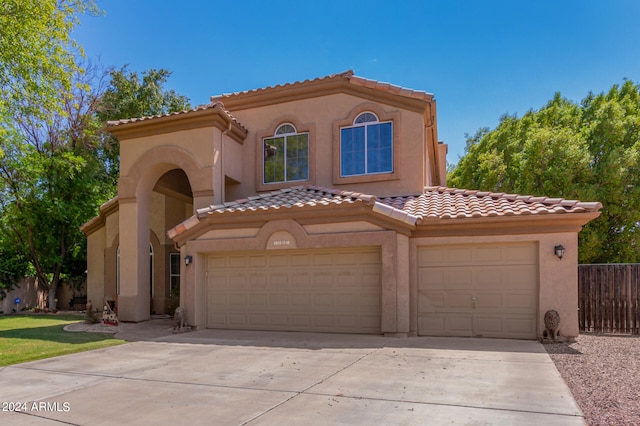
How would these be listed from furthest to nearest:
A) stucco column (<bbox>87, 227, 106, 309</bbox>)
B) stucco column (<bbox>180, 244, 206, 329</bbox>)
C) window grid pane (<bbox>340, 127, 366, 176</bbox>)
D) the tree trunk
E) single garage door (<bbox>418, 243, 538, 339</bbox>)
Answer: the tree trunk
stucco column (<bbox>87, 227, 106, 309</bbox>)
window grid pane (<bbox>340, 127, 366, 176</bbox>)
stucco column (<bbox>180, 244, 206, 329</bbox>)
single garage door (<bbox>418, 243, 538, 339</bbox>)

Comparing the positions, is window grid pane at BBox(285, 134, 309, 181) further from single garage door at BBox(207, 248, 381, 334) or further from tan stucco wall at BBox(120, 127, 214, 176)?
single garage door at BBox(207, 248, 381, 334)

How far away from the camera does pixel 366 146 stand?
14.4m

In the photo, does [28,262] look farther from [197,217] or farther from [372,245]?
[372,245]

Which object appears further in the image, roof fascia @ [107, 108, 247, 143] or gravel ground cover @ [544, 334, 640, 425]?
roof fascia @ [107, 108, 247, 143]

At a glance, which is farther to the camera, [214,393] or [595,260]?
[595,260]

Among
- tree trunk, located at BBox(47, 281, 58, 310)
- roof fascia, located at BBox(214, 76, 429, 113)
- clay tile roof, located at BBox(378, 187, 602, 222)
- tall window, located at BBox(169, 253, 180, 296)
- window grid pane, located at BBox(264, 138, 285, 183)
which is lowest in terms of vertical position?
tree trunk, located at BBox(47, 281, 58, 310)

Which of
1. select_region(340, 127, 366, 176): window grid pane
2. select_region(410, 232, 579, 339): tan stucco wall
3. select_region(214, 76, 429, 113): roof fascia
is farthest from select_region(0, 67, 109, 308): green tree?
select_region(410, 232, 579, 339): tan stucco wall

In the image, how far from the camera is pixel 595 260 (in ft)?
66.8

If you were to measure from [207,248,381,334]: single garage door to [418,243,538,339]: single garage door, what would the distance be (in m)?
Result: 1.40

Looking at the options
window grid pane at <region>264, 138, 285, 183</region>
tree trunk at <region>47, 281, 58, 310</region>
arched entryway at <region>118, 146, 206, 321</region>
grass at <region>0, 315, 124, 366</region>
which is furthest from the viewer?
tree trunk at <region>47, 281, 58, 310</region>

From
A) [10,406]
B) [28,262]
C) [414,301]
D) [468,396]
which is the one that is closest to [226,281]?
[414,301]

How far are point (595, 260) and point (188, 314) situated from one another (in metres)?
18.4

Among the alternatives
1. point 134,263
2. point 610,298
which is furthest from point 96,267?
point 610,298

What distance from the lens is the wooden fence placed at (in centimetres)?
1183
